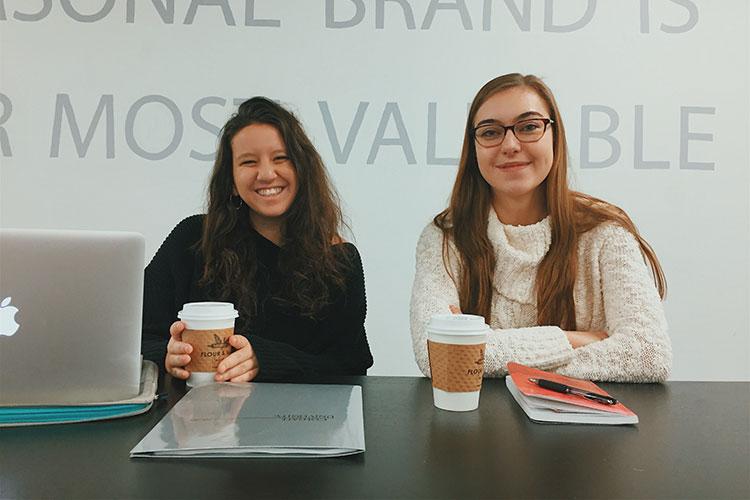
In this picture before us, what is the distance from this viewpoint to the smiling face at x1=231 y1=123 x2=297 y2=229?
1.76 meters

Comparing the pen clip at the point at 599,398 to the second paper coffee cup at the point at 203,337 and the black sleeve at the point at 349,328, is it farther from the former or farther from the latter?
the black sleeve at the point at 349,328

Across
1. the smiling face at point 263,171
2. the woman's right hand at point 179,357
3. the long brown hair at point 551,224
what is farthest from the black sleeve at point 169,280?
the long brown hair at point 551,224

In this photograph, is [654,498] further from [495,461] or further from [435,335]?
[435,335]

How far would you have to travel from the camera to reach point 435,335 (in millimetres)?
1010

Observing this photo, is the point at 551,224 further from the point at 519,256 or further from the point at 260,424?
the point at 260,424

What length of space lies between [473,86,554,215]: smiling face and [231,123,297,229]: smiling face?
0.54m

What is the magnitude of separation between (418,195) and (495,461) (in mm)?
1871

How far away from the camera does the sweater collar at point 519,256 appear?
1.66 meters

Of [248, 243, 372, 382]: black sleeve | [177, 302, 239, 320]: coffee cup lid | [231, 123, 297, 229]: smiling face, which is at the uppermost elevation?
[231, 123, 297, 229]: smiling face

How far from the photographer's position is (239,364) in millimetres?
1189

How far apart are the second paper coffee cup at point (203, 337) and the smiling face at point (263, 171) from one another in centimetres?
65

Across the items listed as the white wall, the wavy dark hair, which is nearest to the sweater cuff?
the wavy dark hair

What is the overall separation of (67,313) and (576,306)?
120 cm

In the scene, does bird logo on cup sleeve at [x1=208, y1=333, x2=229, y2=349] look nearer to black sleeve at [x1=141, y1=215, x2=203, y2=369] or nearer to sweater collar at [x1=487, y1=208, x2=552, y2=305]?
black sleeve at [x1=141, y1=215, x2=203, y2=369]
